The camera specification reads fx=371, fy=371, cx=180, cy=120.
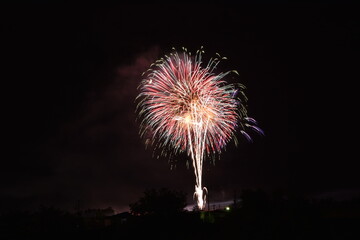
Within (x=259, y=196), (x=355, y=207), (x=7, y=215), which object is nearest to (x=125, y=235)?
(x=259, y=196)

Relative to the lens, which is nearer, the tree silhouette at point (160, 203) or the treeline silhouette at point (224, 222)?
the treeline silhouette at point (224, 222)

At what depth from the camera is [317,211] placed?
21.6 metres

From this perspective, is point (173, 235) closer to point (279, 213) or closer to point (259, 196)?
point (259, 196)

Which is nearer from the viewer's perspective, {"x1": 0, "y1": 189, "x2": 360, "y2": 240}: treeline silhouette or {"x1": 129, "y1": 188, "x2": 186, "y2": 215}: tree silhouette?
{"x1": 0, "y1": 189, "x2": 360, "y2": 240}: treeline silhouette

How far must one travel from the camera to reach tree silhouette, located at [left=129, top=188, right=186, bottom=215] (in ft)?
135

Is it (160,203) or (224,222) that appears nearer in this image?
(224,222)

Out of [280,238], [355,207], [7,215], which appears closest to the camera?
[280,238]

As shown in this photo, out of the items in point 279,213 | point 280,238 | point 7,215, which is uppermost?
point 7,215

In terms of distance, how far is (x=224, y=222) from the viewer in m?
24.7

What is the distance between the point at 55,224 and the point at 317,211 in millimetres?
31646

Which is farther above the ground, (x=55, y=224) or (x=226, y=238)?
(x=55, y=224)

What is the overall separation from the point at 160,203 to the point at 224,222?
18072 mm

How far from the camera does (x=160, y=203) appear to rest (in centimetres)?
4178

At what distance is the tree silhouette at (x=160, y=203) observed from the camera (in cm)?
4103
